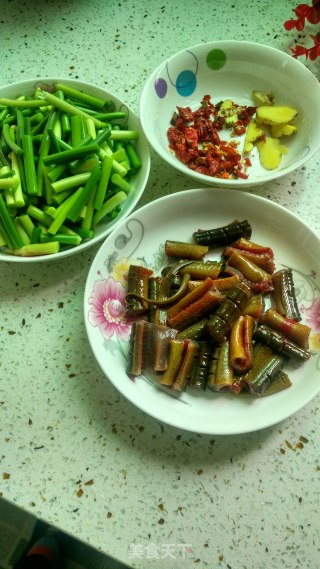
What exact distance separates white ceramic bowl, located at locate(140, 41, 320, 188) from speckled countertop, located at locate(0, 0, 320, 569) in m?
0.15

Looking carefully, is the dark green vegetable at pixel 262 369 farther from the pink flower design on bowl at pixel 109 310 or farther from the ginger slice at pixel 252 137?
the ginger slice at pixel 252 137

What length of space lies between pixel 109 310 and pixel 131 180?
405 millimetres

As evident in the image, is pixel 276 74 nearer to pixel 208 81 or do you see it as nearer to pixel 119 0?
pixel 208 81

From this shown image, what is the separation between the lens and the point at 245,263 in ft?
3.75

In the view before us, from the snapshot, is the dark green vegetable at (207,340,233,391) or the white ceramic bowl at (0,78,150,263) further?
the white ceramic bowl at (0,78,150,263)

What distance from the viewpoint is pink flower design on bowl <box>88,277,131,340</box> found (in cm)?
111

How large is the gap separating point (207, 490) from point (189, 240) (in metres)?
0.64

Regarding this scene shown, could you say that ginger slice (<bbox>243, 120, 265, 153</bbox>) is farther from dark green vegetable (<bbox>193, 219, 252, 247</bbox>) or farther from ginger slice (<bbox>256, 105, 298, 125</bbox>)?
dark green vegetable (<bbox>193, 219, 252, 247</bbox>)

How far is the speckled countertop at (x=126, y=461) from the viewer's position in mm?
979

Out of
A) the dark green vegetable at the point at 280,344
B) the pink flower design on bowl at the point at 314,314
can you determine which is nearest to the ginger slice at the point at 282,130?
the pink flower design on bowl at the point at 314,314

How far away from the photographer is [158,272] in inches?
48.3

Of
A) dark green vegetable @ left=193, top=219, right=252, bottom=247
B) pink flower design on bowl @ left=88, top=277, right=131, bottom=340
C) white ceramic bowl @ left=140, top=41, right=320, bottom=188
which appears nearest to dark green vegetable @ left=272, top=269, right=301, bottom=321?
dark green vegetable @ left=193, top=219, right=252, bottom=247

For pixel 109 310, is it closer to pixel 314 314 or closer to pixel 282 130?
pixel 314 314

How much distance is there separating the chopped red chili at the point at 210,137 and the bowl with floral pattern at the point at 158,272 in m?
0.12
